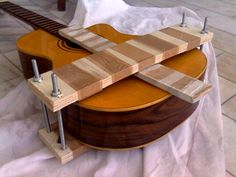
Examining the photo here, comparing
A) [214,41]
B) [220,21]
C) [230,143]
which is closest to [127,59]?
[230,143]

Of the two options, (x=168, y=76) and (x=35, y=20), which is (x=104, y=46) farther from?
(x=35, y=20)

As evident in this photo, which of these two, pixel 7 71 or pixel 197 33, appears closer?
pixel 197 33

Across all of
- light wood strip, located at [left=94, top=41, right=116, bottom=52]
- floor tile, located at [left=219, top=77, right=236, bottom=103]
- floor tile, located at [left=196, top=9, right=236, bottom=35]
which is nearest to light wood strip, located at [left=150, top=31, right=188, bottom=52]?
light wood strip, located at [left=94, top=41, right=116, bottom=52]

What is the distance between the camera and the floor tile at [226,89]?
3.28 ft

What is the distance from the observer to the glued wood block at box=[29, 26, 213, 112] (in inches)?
22.6

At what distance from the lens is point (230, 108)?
3.09 feet

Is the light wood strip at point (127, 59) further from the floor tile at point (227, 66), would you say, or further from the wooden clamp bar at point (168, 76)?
the floor tile at point (227, 66)

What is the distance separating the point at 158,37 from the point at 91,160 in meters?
0.39

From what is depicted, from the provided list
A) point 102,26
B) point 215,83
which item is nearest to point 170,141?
point 215,83

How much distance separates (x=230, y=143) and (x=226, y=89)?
0.96ft

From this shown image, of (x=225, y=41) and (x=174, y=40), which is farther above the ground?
(x=174, y=40)

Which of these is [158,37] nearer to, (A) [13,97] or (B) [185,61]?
(B) [185,61]

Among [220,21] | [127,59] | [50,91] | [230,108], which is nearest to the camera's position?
[50,91]

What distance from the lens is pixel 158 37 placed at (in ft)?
2.57
